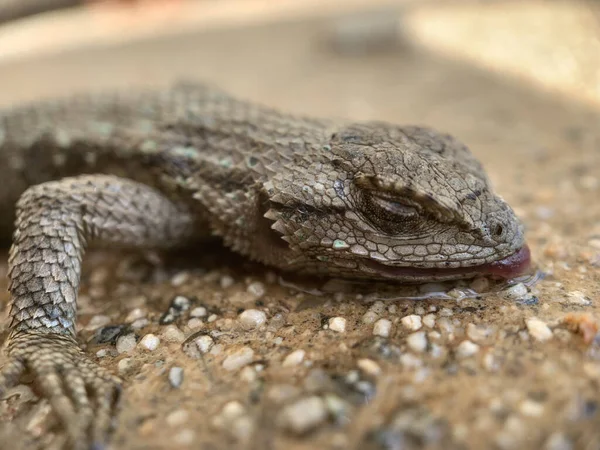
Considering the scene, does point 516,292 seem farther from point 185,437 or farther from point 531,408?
point 185,437

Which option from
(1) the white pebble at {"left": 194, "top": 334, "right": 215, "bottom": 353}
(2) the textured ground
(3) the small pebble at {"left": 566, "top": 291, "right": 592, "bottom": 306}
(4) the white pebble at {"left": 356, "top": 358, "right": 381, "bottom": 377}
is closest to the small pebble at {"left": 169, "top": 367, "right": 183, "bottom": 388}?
(2) the textured ground

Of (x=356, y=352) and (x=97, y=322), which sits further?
(x=97, y=322)

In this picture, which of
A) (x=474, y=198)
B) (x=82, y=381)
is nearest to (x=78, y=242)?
(x=82, y=381)

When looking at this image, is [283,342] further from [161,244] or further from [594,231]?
[594,231]

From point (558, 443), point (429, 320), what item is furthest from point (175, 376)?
point (558, 443)

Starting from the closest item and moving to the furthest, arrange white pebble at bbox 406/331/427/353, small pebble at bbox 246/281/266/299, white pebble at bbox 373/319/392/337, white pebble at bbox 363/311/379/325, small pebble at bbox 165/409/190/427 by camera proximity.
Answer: small pebble at bbox 165/409/190/427, white pebble at bbox 406/331/427/353, white pebble at bbox 373/319/392/337, white pebble at bbox 363/311/379/325, small pebble at bbox 246/281/266/299

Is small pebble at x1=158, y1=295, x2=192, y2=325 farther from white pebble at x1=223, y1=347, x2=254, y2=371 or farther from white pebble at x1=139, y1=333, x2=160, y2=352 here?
white pebble at x1=223, y1=347, x2=254, y2=371
